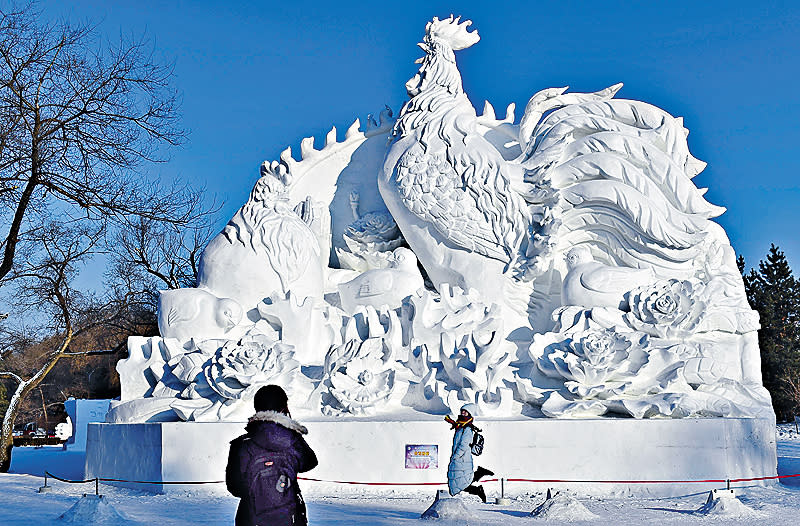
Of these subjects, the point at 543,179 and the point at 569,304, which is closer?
the point at 569,304

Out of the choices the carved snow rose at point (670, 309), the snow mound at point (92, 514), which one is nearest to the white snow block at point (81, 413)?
the snow mound at point (92, 514)

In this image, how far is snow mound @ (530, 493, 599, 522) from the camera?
5.54 metres

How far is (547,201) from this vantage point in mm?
8398

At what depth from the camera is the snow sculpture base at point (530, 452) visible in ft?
21.7

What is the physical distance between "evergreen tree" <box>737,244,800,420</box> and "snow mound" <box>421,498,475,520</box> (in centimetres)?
2053

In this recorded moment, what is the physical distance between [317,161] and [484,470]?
4.53m

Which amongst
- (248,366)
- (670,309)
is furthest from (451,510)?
(670,309)

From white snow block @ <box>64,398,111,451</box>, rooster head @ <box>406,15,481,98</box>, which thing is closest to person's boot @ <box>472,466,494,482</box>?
rooster head @ <box>406,15,481,98</box>

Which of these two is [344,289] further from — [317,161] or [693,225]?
[693,225]

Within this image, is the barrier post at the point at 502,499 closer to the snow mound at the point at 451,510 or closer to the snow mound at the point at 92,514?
the snow mound at the point at 451,510

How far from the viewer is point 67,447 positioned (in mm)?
14906

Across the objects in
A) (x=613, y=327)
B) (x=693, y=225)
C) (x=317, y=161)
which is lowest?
(x=613, y=327)

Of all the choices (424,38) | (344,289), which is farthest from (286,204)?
(424,38)

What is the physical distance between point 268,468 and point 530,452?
3.81m
